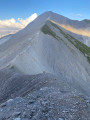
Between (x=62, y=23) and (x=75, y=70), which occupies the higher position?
(x=62, y=23)

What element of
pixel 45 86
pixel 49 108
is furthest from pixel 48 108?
pixel 45 86

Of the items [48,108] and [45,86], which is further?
[45,86]

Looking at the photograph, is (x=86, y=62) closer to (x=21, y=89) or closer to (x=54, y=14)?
(x=21, y=89)

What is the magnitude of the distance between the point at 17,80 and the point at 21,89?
3.11 meters

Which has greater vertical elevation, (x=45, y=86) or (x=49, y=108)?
(x=45, y=86)

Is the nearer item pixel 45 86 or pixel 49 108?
pixel 49 108

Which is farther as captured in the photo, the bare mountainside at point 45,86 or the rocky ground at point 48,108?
the bare mountainside at point 45,86

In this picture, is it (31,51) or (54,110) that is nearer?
(54,110)

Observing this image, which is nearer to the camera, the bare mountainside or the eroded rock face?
the eroded rock face

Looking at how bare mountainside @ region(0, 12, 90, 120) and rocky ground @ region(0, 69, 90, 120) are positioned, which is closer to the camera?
rocky ground @ region(0, 69, 90, 120)

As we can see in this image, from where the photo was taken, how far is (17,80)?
23109 millimetres

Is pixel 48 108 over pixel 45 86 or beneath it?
beneath

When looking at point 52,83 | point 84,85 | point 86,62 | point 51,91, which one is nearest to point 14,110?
point 51,91

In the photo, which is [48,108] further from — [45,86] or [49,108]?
[45,86]
